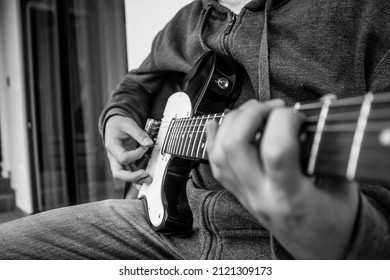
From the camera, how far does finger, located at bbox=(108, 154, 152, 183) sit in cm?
73

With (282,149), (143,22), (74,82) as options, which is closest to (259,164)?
(282,149)

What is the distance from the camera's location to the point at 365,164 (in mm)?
263

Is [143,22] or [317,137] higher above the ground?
[143,22]

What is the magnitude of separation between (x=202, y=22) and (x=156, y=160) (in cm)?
29

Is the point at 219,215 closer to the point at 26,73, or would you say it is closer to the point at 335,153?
the point at 335,153

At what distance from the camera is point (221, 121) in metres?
0.45

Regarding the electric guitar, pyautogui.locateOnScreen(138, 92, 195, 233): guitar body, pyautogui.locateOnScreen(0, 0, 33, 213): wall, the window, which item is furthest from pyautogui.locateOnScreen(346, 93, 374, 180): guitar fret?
pyautogui.locateOnScreen(0, 0, 33, 213): wall

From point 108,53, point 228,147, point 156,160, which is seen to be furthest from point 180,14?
point 108,53

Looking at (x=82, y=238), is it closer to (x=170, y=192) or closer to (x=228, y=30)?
(x=170, y=192)

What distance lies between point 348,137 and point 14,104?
3.06m

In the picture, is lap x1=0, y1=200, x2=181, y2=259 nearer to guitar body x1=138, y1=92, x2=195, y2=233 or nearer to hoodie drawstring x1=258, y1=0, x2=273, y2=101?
guitar body x1=138, y1=92, x2=195, y2=233

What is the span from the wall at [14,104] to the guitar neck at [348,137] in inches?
108

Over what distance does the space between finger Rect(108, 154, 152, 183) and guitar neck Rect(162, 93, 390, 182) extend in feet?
1.47

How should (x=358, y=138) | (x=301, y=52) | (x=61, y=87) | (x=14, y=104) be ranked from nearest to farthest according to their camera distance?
(x=358, y=138) → (x=301, y=52) → (x=61, y=87) → (x=14, y=104)
